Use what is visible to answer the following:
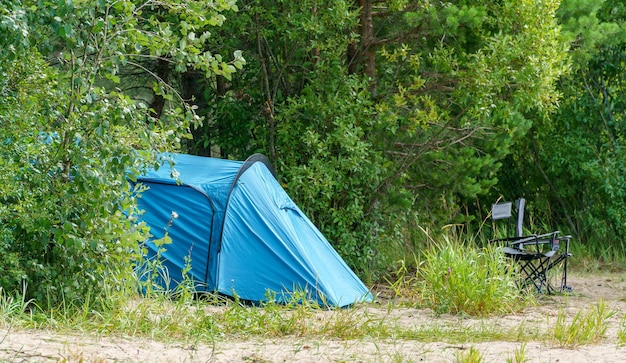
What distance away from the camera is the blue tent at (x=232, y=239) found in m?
7.54

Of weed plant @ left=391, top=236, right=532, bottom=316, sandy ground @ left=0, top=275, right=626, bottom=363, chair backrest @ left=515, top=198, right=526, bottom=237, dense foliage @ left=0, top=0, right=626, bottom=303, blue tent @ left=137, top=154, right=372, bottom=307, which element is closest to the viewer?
sandy ground @ left=0, top=275, right=626, bottom=363

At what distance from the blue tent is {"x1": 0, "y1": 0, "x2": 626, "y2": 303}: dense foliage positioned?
90 cm

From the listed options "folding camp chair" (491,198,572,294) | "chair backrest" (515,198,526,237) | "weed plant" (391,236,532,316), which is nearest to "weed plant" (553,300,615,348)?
"weed plant" (391,236,532,316)

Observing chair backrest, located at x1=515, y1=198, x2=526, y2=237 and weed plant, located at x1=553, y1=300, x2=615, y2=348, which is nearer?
weed plant, located at x1=553, y1=300, x2=615, y2=348

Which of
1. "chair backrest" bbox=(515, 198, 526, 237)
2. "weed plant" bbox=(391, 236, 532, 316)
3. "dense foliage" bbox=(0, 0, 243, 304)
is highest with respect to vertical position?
"dense foliage" bbox=(0, 0, 243, 304)

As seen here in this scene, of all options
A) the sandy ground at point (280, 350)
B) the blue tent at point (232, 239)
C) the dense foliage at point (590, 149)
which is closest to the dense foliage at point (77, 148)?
the sandy ground at point (280, 350)

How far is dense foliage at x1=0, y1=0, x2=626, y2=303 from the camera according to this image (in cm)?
561

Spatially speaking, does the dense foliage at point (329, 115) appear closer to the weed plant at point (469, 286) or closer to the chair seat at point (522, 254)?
the chair seat at point (522, 254)

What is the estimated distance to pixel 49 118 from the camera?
222 inches

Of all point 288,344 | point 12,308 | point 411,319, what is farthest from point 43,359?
point 411,319

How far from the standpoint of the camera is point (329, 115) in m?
9.22

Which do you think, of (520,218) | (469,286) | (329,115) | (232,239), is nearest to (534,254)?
(520,218)

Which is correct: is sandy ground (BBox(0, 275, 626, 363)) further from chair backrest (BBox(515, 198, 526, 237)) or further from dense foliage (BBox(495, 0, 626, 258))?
dense foliage (BBox(495, 0, 626, 258))

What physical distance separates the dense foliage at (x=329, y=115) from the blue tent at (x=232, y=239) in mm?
897
